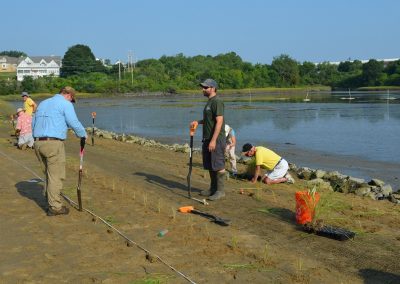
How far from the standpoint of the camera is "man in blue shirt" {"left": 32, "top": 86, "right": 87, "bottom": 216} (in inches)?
271

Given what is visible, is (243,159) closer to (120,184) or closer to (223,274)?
(120,184)

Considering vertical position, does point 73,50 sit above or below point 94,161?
above

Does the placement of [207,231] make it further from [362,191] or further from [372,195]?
[362,191]

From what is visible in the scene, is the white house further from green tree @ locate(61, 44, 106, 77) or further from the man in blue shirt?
the man in blue shirt

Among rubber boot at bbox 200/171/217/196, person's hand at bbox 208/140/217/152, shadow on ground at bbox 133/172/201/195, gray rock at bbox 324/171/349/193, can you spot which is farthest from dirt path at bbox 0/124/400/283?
gray rock at bbox 324/171/349/193

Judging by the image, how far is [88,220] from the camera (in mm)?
6953

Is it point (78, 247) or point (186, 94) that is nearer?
point (78, 247)

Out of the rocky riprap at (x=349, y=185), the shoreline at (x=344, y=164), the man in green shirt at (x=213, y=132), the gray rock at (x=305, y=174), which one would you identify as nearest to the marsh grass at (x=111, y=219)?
the man in green shirt at (x=213, y=132)

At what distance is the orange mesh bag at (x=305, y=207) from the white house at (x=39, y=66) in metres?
131

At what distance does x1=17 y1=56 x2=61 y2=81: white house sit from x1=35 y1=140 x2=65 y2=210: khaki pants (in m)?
129

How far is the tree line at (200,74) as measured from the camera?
10738 cm

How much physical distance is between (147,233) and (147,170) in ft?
18.4

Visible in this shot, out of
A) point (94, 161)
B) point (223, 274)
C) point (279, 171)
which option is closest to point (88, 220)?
point (223, 274)

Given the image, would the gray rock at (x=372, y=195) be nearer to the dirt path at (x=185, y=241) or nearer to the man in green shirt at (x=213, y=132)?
the dirt path at (x=185, y=241)
